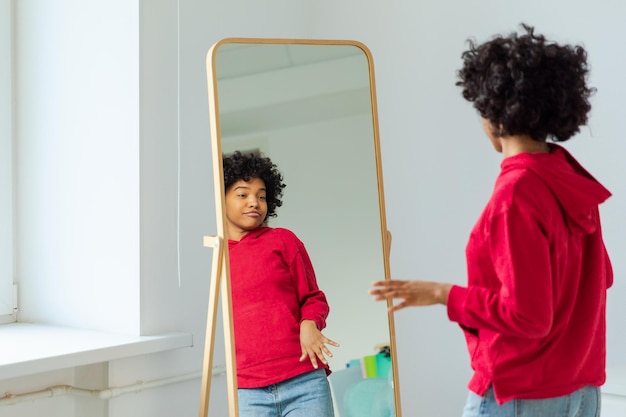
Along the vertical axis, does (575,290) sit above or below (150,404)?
above

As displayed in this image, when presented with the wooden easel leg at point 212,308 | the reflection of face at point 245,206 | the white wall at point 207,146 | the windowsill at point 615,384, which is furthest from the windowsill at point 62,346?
the windowsill at point 615,384

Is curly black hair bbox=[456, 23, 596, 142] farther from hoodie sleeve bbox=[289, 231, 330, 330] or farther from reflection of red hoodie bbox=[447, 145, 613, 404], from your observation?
hoodie sleeve bbox=[289, 231, 330, 330]

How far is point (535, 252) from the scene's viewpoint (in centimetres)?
124

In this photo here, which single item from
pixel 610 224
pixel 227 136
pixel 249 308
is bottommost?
pixel 249 308

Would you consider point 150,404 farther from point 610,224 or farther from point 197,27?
point 610,224

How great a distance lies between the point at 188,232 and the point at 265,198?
52 cm

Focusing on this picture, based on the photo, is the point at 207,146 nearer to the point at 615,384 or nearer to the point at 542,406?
the point at 615,384

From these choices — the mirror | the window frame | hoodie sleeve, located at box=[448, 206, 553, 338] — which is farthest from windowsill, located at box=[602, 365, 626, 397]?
the window frame

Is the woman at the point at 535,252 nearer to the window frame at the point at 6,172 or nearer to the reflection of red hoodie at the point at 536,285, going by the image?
the reflection of red hoodie at the point at 536,285

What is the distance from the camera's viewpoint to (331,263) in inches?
76.4

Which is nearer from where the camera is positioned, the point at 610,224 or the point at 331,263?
the point at 331,263

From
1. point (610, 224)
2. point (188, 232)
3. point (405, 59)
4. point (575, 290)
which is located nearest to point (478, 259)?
point (575, 290)

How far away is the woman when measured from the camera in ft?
4.15

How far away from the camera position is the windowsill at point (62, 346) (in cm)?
190
